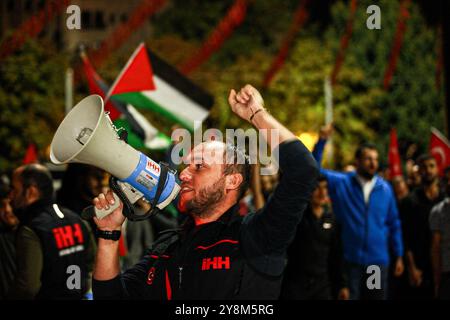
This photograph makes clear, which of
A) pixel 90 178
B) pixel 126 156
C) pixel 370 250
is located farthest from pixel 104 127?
pixel 370 250

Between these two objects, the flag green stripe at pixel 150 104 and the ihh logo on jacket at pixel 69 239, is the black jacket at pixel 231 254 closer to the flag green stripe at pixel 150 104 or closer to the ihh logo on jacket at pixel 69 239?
the ihh logo on jacket at pixel 69 239

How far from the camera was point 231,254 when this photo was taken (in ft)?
9.62

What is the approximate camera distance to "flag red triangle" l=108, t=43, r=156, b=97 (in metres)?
7.50

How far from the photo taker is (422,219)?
7.95 meters

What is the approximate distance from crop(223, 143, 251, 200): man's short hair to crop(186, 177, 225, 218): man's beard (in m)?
0.05

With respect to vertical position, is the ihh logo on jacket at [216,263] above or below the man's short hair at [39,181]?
below

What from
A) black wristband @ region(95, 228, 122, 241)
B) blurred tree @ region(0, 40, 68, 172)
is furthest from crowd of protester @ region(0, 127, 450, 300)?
blurred tree @ region(0, 40, 68, 172)

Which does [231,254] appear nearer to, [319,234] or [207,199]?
[207,199]

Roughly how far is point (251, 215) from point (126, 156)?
1.74ft

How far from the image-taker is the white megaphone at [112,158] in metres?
2.98

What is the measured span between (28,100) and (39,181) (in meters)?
21.4

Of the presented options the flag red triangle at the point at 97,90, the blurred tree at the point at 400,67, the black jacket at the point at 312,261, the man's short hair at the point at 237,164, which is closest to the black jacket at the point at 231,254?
the man's short hair at the point at 237,164

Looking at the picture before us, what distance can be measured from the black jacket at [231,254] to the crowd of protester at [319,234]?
4.89ft
